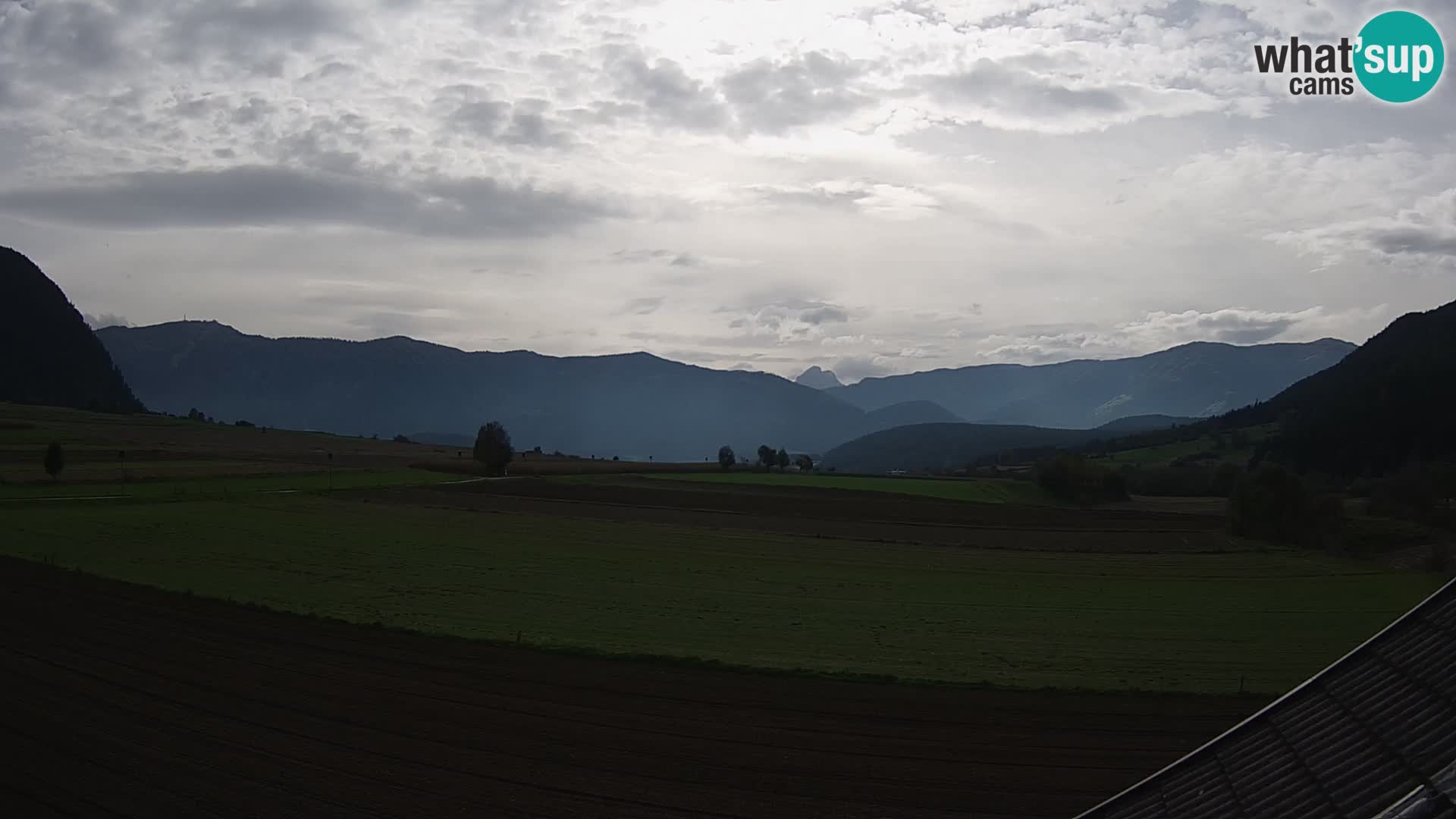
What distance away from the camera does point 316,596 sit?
32562mm

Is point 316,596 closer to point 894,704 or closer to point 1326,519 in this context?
point 894,704

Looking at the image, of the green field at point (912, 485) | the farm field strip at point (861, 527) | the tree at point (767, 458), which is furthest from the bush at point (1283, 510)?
the tree at point (767, 458)

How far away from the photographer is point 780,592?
37719mm

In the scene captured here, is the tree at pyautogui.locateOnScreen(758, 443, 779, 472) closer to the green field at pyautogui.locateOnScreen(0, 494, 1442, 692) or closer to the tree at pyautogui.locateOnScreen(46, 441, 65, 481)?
the green field at pyautogui.locateOnScreen(0, 494, 1442, 692)

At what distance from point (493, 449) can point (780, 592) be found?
78.6m

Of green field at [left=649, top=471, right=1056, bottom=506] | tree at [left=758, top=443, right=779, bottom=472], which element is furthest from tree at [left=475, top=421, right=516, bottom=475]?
tree at [left=758, top=443, right=779, bottom=472]

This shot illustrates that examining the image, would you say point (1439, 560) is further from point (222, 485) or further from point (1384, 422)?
point (222, 485)

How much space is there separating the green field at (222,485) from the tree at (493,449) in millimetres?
6819

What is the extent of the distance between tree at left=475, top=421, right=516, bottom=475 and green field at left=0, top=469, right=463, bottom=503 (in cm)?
682

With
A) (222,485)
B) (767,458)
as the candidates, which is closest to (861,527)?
(222,485)

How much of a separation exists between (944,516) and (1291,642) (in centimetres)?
4783

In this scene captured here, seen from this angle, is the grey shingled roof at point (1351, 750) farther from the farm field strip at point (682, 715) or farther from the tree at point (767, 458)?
the tree at point (767, 458)

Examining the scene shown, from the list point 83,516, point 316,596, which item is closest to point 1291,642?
point 316,596

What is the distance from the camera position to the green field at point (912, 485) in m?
99.4
